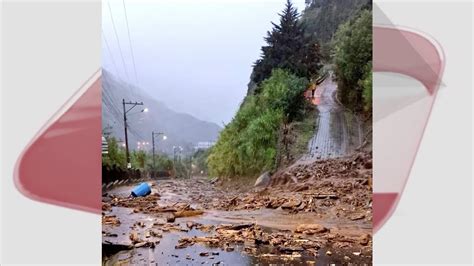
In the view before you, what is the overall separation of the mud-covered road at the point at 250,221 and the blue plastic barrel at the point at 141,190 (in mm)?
32

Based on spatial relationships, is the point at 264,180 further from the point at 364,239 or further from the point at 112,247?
the point at 112,247

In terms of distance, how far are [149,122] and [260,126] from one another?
0.68 meters

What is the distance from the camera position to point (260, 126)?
256 cm

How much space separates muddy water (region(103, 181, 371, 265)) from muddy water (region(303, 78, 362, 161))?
1.33ft

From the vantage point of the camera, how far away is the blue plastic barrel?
2.56 m

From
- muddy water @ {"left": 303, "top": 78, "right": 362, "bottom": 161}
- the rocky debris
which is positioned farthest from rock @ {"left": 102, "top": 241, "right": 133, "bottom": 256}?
muddy water @ {"left": 303, "top": 78, "right": 362, "bottom": 161}

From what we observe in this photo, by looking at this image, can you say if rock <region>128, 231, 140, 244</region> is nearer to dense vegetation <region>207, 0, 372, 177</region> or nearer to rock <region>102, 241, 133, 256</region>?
rock <region>102, 241, 133, 256</region>

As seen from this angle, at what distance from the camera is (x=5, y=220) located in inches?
90.5

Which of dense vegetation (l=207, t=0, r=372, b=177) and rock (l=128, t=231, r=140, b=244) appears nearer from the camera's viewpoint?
rock (l=128, t=231, r=140, b=244)

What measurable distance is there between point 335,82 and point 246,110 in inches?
22.6

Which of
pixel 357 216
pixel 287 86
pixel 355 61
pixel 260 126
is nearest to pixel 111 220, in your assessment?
pixel 260 126

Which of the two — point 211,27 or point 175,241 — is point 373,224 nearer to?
point 175,241

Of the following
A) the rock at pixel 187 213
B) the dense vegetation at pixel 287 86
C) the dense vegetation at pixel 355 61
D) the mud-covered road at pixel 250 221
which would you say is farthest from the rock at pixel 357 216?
the rock at pixel 187 213

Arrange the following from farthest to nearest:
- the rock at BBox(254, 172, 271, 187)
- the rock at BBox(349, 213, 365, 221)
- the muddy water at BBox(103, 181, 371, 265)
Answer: the rock at BBox(254, 172, 271, 187) < the rock at BBox(349, 213, 365, 221) < the muddy water at BBox(103, 181, 371, 265)
